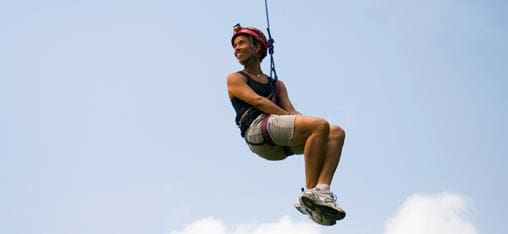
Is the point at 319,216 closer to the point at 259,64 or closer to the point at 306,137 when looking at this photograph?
the point at 306,137

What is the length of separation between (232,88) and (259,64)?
604mm

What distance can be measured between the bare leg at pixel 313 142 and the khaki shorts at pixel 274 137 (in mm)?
101

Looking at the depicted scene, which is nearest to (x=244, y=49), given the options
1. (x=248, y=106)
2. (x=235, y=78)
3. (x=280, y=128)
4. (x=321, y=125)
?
(x=235, y=78)

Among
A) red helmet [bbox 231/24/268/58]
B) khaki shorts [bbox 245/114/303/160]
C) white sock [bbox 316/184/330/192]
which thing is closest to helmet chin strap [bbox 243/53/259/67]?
red helmet [bbox 231/24/268/58]

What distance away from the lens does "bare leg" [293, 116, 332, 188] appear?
28.5ft

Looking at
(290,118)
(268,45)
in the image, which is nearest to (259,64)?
(268,45)

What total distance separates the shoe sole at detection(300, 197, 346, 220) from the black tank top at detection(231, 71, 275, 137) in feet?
3.59

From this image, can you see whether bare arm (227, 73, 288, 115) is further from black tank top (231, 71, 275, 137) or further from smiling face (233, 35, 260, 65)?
smiling face (233, 35, 260, 65)

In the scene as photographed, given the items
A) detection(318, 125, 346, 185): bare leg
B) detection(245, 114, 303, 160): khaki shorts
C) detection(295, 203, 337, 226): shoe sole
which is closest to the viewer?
detection(295, 203, 337, 226): shoe sole

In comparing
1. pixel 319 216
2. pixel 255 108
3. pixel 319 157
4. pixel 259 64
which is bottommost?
pixel 319 216

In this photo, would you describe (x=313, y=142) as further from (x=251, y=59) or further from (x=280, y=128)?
(x=251, y=59)

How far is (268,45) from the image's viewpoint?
948 centimetres

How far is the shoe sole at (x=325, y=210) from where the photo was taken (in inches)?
331

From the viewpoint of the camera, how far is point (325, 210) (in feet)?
27.7
